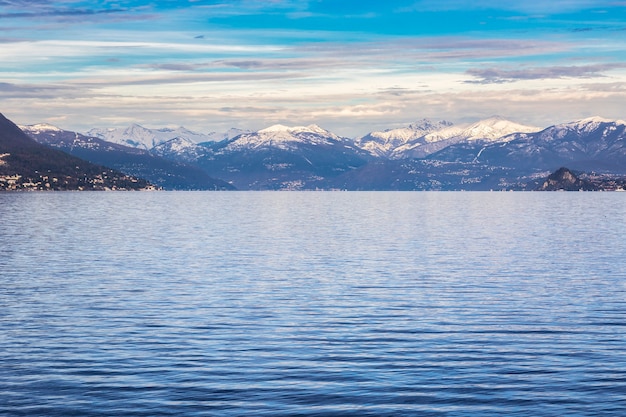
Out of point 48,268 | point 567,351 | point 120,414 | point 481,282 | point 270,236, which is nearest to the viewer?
point 120,414

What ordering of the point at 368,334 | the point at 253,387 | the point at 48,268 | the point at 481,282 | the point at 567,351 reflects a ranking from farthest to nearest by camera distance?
the point at 48,268 < the point at 481,282 < the point at 368,334 < the point at 567,351 < the point at 253,387

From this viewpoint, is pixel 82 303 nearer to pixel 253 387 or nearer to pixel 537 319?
pixel 253 387

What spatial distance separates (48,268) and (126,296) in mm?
21913

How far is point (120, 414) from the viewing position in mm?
32875

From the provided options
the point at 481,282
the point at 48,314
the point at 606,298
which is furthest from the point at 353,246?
the point at 48,314

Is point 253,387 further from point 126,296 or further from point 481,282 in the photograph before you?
point 481,282

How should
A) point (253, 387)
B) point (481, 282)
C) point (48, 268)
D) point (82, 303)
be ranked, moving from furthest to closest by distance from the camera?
point (48, 268) < point (481, 282) < point (82, 303) < point (253, 387)

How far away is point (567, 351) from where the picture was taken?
4400 centimetres

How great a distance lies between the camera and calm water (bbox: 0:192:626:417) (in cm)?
3497

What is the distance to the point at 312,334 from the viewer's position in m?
48.3

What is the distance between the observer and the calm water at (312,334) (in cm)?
3497

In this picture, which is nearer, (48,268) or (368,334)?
(368,334)

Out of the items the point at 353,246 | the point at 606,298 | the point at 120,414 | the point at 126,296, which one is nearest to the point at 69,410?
the point at 120,414

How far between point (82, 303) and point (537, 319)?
30.8m
